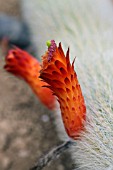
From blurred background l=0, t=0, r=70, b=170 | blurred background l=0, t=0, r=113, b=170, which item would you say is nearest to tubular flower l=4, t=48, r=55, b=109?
blurred background l=0, t=0, r=113, b=170

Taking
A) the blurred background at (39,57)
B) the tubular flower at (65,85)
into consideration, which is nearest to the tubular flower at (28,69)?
the blurred background at (39,57)

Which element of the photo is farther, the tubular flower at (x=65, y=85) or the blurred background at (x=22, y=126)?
the blurred background at (x=22, y=126)

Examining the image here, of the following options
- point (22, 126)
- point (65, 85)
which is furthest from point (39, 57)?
point (65, 85)

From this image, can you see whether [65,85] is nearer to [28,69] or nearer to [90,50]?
[28,69]

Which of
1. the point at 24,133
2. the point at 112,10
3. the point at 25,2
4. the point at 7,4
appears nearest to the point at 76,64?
the point at 24,133

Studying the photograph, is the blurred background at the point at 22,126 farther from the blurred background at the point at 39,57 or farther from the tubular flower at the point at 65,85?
the tubular flower at the point at 65,85

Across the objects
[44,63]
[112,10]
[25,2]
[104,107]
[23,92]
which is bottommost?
[104,107]

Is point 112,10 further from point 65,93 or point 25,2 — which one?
point 65,93
